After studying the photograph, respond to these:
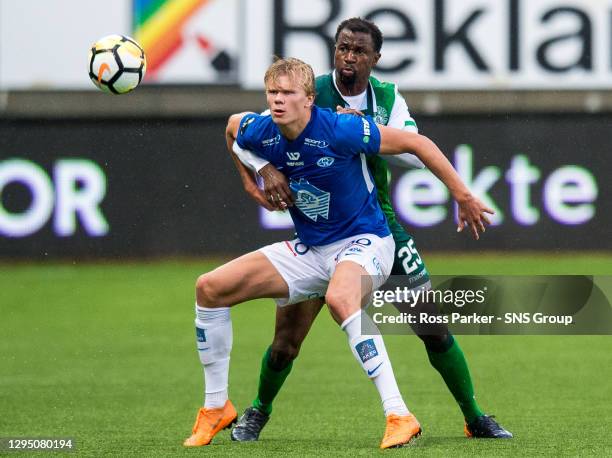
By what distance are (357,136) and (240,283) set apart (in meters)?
0.92

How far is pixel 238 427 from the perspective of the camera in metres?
7.11

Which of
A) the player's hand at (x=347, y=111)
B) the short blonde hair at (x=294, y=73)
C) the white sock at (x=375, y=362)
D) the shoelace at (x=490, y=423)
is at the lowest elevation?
the shoelace at (x=490, y=423)

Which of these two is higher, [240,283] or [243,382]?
[240,283]

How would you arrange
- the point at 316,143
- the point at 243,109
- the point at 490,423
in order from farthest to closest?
1. the point at 243,109
2. the point at 490,423
3. the point at 316,143

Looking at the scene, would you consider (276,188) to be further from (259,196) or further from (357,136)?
(357,136)

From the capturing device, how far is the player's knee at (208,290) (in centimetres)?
659

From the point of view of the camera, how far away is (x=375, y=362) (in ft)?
20.8

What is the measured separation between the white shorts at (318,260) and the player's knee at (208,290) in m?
0.31

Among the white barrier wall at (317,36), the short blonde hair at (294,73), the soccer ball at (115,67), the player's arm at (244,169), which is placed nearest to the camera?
Result: the short blonde hair at (294,73)

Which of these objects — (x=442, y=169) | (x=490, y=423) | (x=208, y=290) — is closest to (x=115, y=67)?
(x=208, y=290)

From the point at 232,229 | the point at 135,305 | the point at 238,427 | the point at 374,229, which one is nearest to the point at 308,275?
the point at 374,229

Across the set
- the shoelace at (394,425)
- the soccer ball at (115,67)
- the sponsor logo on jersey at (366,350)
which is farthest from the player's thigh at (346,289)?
the soccer ball at (115,67)

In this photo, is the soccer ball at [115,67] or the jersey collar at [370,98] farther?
the soccer ball at [115,67]

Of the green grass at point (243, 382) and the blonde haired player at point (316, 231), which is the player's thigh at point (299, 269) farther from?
the green grass at point (243, 382)
